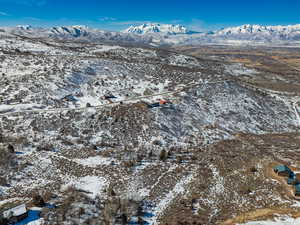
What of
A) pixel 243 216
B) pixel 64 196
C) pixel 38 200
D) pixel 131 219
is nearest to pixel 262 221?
pixel 243 216

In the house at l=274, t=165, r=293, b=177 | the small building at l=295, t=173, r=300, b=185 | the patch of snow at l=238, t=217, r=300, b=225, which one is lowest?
the patch of snow at l=238, t=217, r=300, b=225

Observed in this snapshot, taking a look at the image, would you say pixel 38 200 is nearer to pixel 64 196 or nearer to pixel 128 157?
pixel 64 196

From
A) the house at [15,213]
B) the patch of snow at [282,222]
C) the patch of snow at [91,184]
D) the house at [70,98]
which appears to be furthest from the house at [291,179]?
the house at [70,98]

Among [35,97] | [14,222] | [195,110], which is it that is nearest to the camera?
[14,222]

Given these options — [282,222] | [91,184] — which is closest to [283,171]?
[282,222]

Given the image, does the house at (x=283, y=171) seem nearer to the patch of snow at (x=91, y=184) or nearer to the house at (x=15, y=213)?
the patch of snow at (x=91, y=184)

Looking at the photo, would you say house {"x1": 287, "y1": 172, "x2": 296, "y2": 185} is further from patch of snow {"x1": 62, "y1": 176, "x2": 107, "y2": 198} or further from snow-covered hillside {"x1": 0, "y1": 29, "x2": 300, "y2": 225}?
patch of snow {"x1": 62, "y1": 176, "x2": 107, "y2": 198}

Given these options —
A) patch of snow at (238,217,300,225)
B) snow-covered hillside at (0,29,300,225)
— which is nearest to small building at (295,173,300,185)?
snow-covered hillside at (0,29,300,225)

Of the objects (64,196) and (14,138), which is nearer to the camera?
(64,196)
